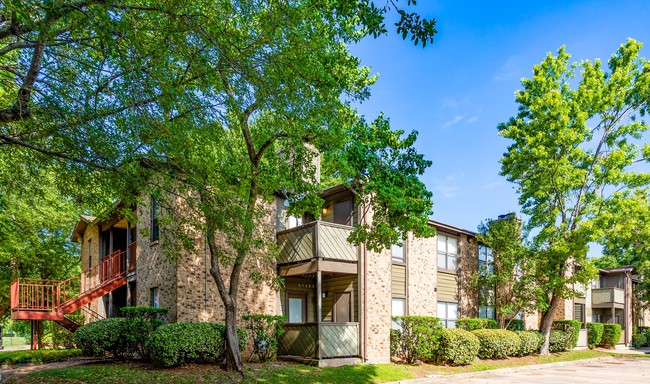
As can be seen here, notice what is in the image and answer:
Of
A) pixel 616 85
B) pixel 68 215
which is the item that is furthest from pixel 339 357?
pixel 68 215

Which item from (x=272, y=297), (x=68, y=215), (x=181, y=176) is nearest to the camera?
(x=181, y=176)

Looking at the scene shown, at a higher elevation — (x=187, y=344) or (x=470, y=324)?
(x=187, y=344)

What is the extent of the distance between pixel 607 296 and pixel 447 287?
20754 millimetres

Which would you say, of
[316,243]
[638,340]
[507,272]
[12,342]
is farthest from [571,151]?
[12,342]

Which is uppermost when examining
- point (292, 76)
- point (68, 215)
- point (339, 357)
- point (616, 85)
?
point (616, 85)

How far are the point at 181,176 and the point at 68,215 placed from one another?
2272cm

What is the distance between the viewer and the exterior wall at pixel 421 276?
21281mm

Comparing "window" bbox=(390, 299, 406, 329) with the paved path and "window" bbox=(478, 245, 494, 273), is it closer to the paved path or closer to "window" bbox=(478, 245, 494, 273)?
the paved path

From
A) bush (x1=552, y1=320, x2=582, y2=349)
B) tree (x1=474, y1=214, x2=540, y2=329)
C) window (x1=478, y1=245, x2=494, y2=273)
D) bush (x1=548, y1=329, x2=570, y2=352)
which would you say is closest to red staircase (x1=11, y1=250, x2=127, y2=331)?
tree (x1=474, y1=214, x2=540, y2=329)

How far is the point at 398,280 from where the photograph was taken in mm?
20703

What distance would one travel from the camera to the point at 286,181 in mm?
14445

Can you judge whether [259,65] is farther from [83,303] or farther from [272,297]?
[83,303]

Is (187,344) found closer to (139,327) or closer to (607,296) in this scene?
(139,327)

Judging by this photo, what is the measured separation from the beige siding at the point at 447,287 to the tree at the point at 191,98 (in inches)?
423
